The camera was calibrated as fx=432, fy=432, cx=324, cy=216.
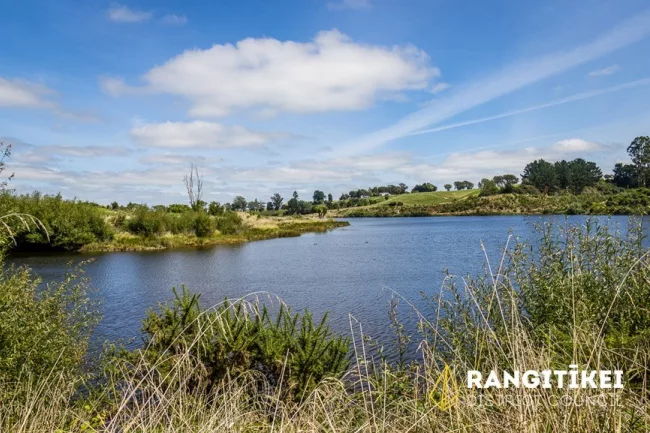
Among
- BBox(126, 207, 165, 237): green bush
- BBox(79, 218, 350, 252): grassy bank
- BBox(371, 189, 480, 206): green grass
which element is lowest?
BBox(79, 218, 350, 252): grassy bank

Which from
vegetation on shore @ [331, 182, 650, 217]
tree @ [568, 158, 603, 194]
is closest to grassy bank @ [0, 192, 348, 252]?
vegetation on shore @ [331, 182, 650, 217]

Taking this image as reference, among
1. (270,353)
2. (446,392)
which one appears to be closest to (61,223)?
(270,353)

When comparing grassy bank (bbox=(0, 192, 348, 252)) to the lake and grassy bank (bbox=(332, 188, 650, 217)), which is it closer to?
the lake

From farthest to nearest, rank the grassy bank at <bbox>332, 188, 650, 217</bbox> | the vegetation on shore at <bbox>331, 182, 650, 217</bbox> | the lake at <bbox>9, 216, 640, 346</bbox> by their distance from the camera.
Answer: the grassy bank at <bbox>332, 188, 650, 217</bbox> < the vegetation on shore at <bbox>331, 182, 650, 217</bbox> < the lake at <bbox>9, 216, 640, 346</bbox>

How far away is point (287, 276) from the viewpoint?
27.0 metres

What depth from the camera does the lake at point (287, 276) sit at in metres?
16.7

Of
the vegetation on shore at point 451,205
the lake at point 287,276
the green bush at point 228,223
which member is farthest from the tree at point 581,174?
the lake at point 287,276

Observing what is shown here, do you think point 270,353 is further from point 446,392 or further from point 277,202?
point 277,202

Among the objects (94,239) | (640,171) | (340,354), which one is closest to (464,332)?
(340,354)

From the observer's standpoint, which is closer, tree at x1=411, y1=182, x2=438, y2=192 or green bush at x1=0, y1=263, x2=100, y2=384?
green bush at x1=0, y1=263, x2=100, y2=384

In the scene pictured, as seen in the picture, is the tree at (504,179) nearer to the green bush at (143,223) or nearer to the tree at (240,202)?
the tree at (240,202)

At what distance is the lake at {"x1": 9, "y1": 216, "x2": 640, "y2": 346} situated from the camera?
16719 millimetres

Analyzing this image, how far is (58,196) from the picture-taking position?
146 ft

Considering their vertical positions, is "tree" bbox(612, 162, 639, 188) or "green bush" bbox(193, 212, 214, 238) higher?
"tree" bbox(612, 162, 639, 188)
